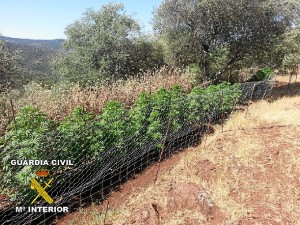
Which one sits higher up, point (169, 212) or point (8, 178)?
point (8, 178)

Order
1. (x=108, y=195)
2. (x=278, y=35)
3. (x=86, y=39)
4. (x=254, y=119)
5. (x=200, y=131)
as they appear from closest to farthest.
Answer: (x=108, y=195)
(x=200, y=131)
(x=254, y=119)
(x=278, y=35)
(x=86, y=39)

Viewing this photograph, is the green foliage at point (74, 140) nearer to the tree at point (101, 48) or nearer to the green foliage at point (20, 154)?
the green foliage at point (20, 154)

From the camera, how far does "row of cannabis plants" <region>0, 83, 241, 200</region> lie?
16.0 ft

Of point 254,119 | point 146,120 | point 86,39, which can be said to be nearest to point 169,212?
point 146,120

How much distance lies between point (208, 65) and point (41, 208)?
13.4 metres

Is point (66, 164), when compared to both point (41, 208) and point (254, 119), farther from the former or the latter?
point (254, 119)

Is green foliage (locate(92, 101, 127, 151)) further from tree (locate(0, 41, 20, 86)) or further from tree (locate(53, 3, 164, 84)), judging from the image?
tree (locate(0, 41, 20, 86))

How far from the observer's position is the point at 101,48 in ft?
49.7

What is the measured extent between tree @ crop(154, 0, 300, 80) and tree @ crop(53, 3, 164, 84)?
7.50 feet

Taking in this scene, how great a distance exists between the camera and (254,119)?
10.2m

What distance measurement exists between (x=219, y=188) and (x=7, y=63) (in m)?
12.1

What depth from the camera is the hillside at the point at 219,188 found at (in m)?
5.13

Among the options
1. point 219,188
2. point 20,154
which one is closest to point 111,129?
point 20,154

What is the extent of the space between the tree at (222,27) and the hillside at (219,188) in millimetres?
7179
